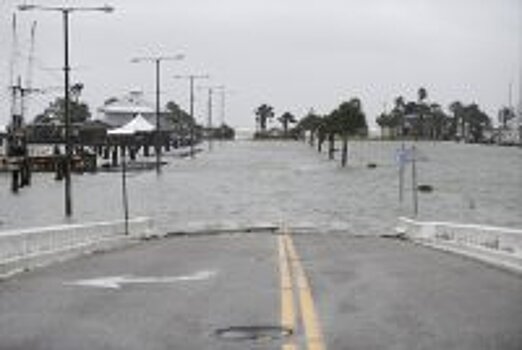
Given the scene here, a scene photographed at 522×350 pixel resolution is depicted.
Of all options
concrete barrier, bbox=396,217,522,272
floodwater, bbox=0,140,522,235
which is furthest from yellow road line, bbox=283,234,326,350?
floodwater, bbox=0,140,522,235

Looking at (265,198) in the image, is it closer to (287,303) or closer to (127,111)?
(287,303)

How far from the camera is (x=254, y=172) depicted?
99312 millimetres

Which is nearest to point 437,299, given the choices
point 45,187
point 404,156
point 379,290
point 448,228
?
point 379,290

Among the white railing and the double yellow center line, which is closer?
the double yellow center line

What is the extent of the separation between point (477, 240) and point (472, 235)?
52cm

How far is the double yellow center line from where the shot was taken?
11406 mm

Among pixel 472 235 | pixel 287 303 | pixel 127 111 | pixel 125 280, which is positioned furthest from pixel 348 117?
pixel 287 303

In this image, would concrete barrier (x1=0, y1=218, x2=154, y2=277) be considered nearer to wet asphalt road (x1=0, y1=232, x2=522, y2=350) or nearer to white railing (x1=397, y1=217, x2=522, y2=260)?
wet asphalt road (x1=0, y1=232, x2=522, y2=350)

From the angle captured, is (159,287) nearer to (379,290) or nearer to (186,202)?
(379,290)

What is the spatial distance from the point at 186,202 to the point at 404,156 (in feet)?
72.9

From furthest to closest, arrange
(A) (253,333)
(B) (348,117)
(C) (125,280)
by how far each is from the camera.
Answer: (B) (348,117)
(C) (125,280)
(A) (253,333)

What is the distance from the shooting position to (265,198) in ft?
215

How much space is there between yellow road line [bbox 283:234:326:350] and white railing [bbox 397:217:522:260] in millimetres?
3543

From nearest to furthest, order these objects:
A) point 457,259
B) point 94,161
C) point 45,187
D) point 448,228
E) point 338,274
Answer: point 338,274 < point 457,259 < point 448,228 < point 45,187 < point 94,161
